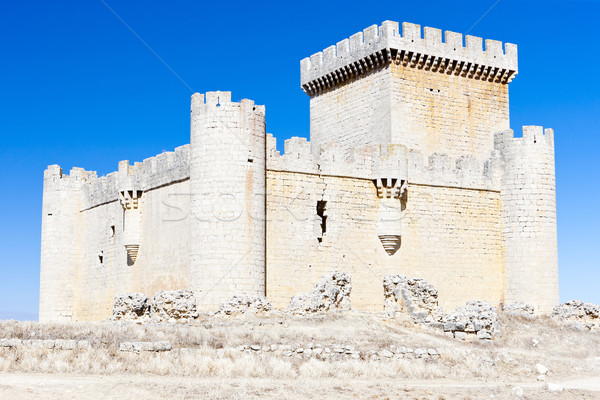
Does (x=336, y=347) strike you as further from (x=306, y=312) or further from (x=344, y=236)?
(x=344, y=236)

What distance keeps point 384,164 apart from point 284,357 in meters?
9.45

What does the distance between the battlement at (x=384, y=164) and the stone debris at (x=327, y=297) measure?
316cm

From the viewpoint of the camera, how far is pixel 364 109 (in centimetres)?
2772

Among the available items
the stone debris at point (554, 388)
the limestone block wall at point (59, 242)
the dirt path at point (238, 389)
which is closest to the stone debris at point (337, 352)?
the dirt path at point (238, 389)

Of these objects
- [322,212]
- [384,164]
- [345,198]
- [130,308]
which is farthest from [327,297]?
[130,308]

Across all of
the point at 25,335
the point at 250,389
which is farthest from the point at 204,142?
the point at 250,389

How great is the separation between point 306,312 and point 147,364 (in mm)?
6919

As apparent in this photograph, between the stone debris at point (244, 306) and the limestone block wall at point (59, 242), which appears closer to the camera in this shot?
the stone debris at point (244, 306)

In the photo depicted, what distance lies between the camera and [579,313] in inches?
1000

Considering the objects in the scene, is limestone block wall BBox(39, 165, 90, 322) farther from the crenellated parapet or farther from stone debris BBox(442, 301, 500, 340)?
stone debris BBox(442, 301, 500, 340)

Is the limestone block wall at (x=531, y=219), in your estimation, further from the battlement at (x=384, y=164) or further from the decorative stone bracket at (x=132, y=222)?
the decorative stone bracket at (x=132, y=222)

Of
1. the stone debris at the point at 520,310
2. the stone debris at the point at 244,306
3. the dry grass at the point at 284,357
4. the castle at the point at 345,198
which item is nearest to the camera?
the dry grass at the point at 284,357

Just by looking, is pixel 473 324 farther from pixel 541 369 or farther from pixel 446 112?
pixel 446 112

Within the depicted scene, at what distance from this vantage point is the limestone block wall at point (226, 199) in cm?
2123
